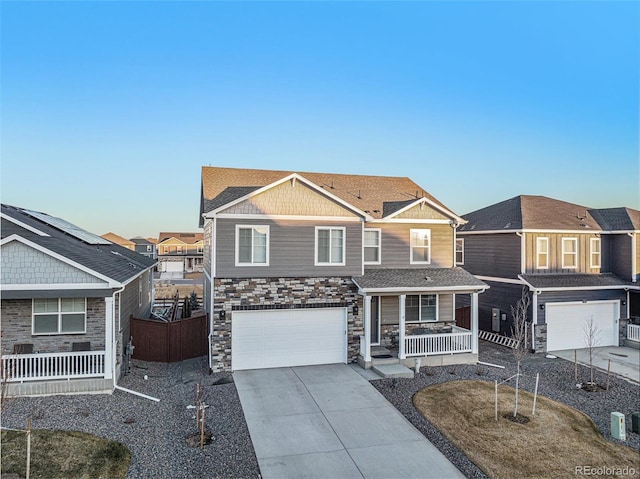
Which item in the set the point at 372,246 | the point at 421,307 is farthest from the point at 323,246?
the point at 421,307

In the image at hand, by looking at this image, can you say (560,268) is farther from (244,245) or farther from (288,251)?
(244,245)

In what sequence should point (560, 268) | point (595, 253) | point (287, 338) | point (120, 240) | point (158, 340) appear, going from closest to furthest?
1. point (287, 338)
2. point (158, 340)
3. point (560, 268)
4. point (595, 253)
5. point (120, 240)

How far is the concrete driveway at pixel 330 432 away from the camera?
7.21 m

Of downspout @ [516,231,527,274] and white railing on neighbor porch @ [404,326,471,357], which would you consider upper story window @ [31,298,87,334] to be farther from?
downspout @ [516,231,527,274]

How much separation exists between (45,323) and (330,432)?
8.74 meters

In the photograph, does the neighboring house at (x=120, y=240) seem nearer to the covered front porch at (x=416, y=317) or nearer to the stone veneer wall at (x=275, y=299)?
the stone veneer wall at (x=275, y=299)

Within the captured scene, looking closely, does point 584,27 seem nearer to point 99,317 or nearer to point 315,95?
point 315,95

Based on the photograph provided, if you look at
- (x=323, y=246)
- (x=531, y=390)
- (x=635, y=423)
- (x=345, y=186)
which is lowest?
(x=531, y=390)

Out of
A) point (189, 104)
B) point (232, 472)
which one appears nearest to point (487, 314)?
point (232, 472)

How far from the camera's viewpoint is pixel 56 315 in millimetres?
11258

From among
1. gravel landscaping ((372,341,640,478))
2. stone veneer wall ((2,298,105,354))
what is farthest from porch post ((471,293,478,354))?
stone veneer wall ((2,298,105,354))

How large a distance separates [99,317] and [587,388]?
15.1 m

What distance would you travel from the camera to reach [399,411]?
9.98m

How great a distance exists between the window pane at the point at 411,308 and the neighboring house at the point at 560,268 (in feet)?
17.5
